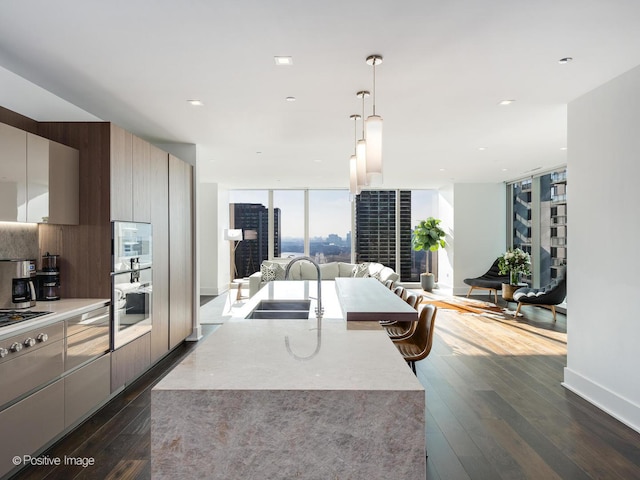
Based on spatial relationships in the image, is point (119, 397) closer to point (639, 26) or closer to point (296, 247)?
point (639, 26)

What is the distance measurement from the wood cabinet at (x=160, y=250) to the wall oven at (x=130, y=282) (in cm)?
15

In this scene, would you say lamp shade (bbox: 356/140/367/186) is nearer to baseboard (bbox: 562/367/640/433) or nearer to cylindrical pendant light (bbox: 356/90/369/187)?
cylindrical pendant light (bbox: 356/90/369/187)

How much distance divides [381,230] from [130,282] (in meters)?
7.65

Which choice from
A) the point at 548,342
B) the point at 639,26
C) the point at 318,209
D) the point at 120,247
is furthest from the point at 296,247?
the point at 639,26

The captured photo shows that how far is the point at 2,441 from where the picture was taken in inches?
79.7

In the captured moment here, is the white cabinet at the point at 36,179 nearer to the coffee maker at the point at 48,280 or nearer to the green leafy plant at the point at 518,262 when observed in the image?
the coffee maker at the point at 48,280

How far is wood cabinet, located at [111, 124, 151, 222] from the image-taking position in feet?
10.3

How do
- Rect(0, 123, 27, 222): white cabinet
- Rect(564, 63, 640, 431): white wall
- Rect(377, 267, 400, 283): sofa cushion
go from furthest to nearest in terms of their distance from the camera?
Rect(377, 267, 400, 283): sofa cushion → Rect(564, 63, 640, 431): white wall → Rect(0, 123, 27, 222): white cabinet

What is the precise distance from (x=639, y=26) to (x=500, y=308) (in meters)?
5.80

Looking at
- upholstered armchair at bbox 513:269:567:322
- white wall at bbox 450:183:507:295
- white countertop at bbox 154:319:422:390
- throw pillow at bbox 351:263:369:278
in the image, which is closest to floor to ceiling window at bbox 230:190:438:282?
white wall at bbox 450:183:507:295

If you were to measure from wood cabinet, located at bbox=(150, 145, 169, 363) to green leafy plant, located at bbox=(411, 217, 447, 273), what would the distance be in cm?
660

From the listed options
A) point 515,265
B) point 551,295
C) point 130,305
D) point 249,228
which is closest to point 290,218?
point 249,228

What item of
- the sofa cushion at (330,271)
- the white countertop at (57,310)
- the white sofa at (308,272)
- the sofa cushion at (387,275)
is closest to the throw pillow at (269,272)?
the white sofa at (308,272)

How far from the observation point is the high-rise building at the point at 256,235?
1003 centimetres
